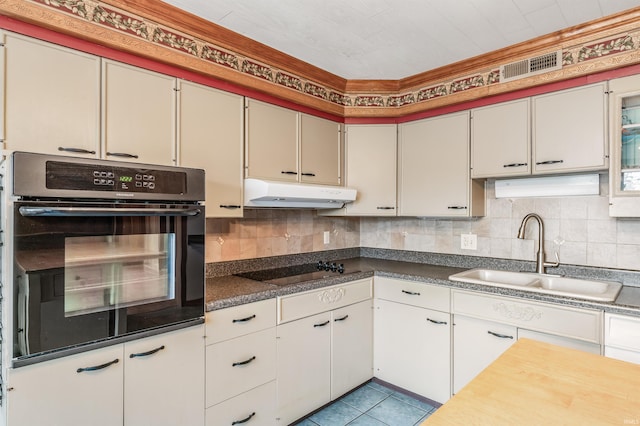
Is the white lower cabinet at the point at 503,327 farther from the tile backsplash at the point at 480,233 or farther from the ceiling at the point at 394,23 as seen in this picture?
the ceiling at the point at 394,23

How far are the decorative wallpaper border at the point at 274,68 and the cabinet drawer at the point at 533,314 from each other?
4.75 ft

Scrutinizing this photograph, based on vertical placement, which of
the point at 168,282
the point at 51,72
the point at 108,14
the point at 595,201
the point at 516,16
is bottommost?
the point at 168,282

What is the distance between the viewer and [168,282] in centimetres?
167

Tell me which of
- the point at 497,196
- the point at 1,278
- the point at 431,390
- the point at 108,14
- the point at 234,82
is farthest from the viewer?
the point at 497,196

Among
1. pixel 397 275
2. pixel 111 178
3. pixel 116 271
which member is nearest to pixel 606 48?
pixel 397 275

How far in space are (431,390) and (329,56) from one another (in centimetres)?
239

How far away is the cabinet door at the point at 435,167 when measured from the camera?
269 centimetres

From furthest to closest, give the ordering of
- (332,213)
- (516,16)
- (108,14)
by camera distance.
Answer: (332,213), (516,16), (108,14)

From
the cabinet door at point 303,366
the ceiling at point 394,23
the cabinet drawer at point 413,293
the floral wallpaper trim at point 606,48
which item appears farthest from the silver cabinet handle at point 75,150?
the floral wallpaper trim at point 606,48

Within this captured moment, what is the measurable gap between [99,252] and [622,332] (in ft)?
7.87

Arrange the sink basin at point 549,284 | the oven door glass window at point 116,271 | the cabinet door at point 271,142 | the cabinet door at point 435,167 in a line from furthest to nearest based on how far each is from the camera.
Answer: the cabinet door at point 435,167, the cabinet door at point 271,142, the sink basin at point 549,284, the oven door glass window at point 116,271

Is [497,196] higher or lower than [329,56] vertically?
lower

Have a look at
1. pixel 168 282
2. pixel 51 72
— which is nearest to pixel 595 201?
pixel 168 282

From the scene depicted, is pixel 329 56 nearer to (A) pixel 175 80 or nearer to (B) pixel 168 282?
(A) pixel 175 80
